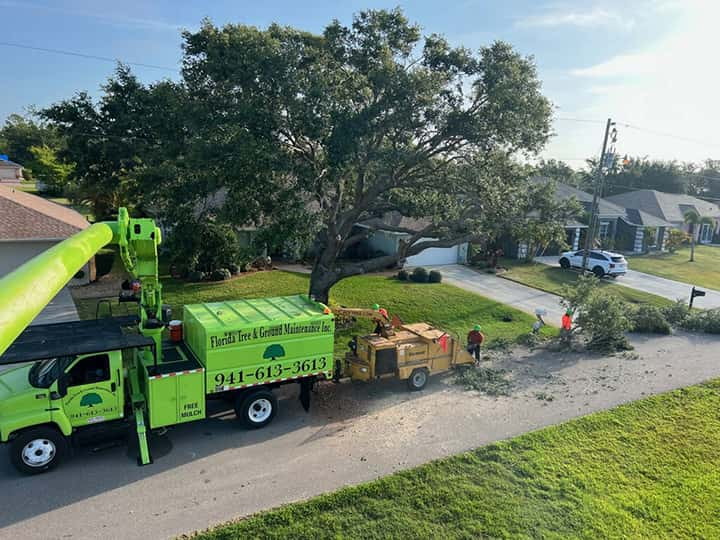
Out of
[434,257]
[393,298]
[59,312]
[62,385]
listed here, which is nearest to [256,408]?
[62,385]

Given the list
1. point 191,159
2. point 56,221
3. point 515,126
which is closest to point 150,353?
point 191,159

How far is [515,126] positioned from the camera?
16.6m

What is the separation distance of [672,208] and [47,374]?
55.2m

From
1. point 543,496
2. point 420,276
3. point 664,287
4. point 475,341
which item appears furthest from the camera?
point 664,287

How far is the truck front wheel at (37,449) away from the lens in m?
9.00

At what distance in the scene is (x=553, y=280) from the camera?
95.8 ft

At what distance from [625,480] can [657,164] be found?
253ft

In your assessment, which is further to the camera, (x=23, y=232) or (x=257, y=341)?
(x=23, y=232)

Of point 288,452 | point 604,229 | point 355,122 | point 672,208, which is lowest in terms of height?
point 288,452

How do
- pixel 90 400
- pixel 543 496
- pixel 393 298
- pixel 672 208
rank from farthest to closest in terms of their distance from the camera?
pixel 672 208, pixel 393 298, pixel 90 400, pixel 543 496

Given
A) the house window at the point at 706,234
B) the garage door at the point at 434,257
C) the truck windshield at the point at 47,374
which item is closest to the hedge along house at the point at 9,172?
the garage door at the point at 434,257

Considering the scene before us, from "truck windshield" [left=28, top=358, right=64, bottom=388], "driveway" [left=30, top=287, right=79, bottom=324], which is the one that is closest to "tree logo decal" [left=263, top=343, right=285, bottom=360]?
"truck windshield" [left=28, top=358, right=64, bottom=388]

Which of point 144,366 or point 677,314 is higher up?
point 144,366

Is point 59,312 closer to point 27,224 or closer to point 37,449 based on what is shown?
point 27,224
